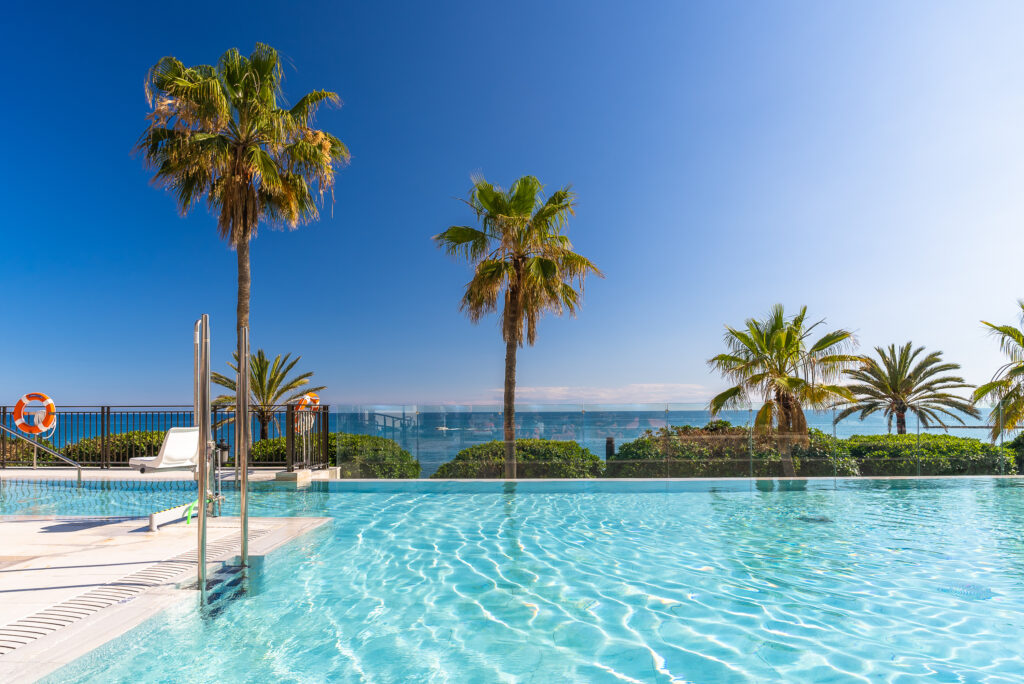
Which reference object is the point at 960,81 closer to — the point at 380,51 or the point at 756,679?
the point at 756,679

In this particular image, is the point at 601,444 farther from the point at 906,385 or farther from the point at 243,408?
the point at 906,385

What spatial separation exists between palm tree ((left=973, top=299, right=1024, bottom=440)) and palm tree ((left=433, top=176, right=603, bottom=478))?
8.86 metres

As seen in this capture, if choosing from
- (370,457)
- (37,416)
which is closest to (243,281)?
(370,457)

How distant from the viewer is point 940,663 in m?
3.32

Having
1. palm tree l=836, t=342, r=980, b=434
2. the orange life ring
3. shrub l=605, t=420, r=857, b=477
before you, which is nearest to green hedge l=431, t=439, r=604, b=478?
shrub l=605, t=420, r=857, b=477

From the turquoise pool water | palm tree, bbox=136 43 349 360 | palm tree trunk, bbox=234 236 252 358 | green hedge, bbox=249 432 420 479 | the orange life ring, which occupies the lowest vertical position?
the turquoise pool water

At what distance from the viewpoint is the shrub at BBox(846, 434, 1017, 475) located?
36.9 feet

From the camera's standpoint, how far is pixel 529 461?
11.2 m

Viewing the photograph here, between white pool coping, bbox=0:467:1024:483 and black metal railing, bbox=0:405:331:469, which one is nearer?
white pool coping, bbox=0:467:1024:483

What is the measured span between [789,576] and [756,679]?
2.30 meters

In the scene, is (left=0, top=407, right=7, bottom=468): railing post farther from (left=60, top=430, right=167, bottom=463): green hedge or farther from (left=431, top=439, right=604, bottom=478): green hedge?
(left=431, top=439, right=604, bottom=478): green hedge

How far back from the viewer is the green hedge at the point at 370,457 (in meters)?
Result: 11.1

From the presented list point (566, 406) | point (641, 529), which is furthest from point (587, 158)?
point (641, 529)

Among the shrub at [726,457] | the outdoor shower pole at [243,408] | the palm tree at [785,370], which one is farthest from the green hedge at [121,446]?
the palm tree at [785,370]
